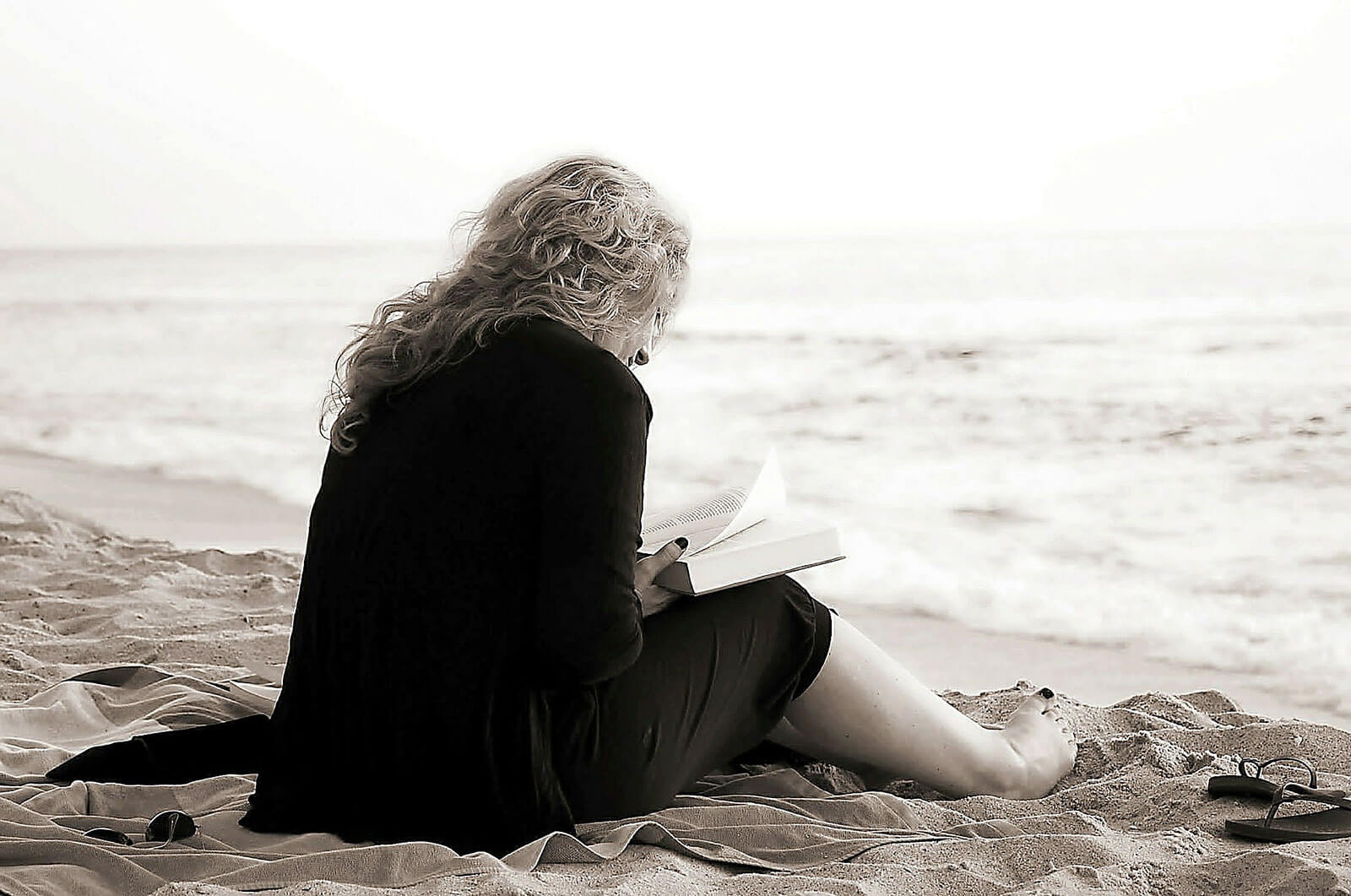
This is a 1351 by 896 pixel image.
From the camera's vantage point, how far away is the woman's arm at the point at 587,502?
1.56m

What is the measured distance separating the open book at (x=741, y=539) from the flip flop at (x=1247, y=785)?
0.65 m

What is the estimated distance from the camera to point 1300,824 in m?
1.79

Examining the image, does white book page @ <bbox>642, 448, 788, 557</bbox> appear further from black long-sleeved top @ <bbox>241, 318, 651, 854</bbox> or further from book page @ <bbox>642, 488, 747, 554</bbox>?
black long-sleeved top @ <bbox>241, 318, 651, 854</bbox>

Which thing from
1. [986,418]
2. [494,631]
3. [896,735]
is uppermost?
[986,418]

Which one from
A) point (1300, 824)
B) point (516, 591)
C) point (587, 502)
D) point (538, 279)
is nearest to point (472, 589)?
point (516, 591)

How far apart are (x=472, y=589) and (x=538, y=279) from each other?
40 cm

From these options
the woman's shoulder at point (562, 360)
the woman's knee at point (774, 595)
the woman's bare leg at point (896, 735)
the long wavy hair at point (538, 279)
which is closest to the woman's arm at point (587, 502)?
the woman's shoulder at point (562, 360)

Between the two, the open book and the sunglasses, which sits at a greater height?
the open book

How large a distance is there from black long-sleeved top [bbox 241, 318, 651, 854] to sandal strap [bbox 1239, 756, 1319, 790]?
0.98 metres

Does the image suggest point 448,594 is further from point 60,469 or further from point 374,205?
point 374,205

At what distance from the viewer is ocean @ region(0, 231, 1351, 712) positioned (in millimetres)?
4090

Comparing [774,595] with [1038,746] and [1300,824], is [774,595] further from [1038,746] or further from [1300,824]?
[1300,824]

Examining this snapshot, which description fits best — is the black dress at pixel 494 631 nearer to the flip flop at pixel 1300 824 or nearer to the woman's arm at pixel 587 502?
the woman's arm at pixel 587 502

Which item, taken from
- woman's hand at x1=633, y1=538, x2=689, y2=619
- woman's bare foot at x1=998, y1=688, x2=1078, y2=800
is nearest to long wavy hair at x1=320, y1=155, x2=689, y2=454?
woman's hand at x1=633, y1=538, x2=689, y2=619
